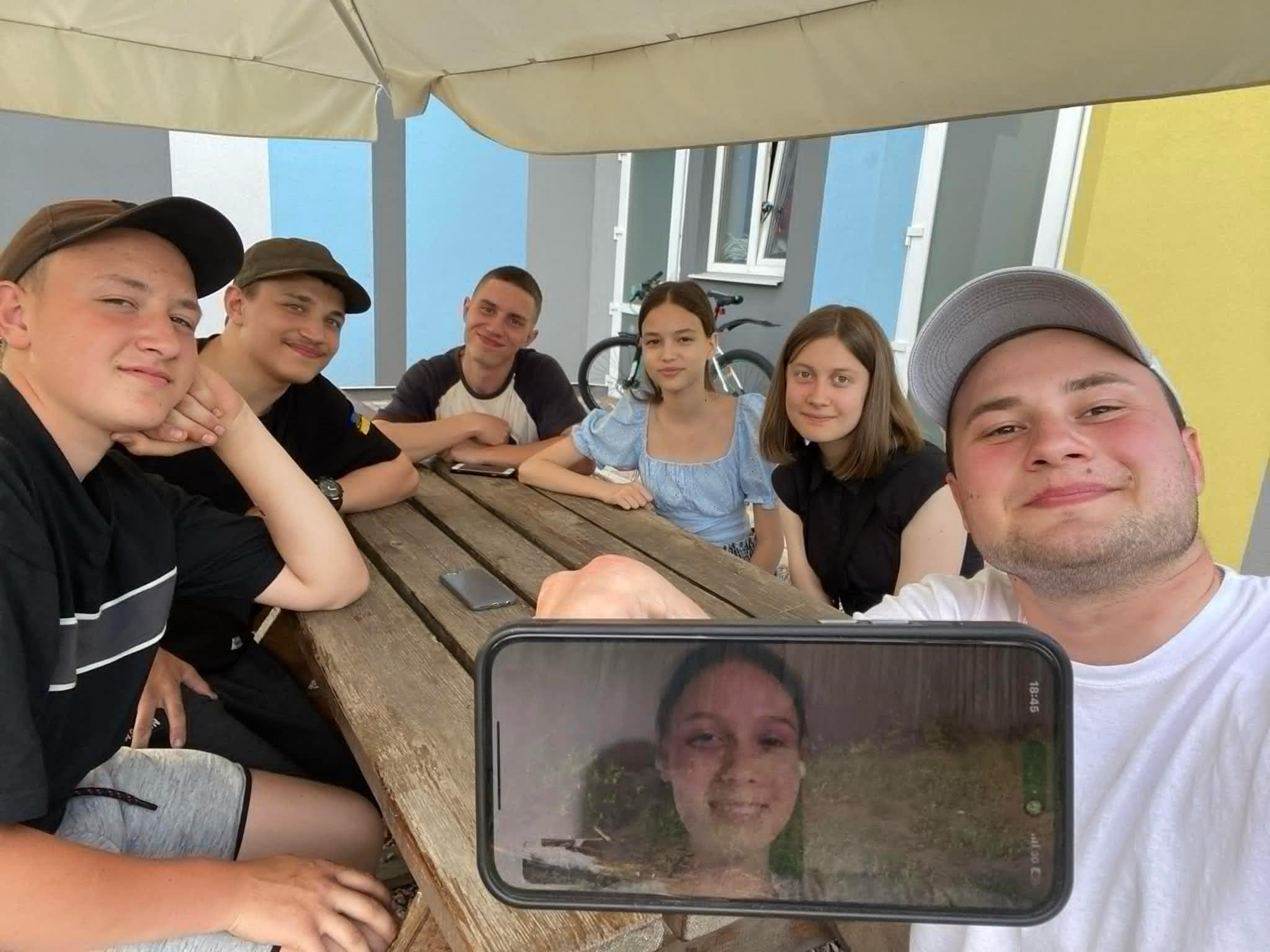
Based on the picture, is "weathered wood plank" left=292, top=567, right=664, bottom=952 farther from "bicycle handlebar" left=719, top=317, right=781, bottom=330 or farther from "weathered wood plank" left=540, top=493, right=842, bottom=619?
"bicycle handlebar" left=719, top=317, right=781, bottom=330

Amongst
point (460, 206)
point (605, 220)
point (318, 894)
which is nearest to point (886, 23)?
point (318, 894)

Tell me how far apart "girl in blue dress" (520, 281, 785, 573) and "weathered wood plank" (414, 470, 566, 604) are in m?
0.33

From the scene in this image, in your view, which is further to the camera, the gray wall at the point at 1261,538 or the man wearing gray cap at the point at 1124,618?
the gray wall at the point at 1261,538

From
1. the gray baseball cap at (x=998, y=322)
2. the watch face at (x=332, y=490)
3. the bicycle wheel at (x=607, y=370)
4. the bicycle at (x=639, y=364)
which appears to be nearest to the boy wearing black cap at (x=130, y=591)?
the watch face at (x=332, y=490)

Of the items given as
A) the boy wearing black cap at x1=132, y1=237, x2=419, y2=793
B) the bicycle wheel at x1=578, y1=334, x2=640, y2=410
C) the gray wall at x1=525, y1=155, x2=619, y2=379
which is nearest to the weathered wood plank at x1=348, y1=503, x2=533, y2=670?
the boy wearing black cap at x1=132, y1=237, x2=419, y2=793

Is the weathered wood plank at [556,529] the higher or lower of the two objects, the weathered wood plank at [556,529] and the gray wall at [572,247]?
the lower

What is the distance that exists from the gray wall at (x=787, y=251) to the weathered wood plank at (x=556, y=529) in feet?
13.3

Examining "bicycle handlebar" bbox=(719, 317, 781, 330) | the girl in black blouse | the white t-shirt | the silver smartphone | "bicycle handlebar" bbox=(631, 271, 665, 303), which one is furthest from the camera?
"bicycle handlebar" bbox=(631, 271, 665, 303)

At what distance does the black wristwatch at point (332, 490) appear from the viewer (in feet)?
7.32

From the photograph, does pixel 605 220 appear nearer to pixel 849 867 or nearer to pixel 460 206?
pixel 460 206

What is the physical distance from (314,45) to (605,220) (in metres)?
6.59

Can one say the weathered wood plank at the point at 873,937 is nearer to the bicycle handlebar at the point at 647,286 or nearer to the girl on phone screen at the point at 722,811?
the girl on phone screen at the point at 722,811

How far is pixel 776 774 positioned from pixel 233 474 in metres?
1.78

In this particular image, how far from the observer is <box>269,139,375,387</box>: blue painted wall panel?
7.45 meters
